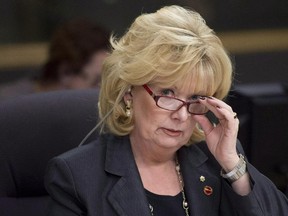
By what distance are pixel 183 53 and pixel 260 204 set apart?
468mm

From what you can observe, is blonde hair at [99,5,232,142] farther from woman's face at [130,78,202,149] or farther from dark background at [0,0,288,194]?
dark background at [0,0,288,194]

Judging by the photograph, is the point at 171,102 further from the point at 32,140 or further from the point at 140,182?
the point at 32,140

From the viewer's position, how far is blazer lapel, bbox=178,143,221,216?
8.96ft

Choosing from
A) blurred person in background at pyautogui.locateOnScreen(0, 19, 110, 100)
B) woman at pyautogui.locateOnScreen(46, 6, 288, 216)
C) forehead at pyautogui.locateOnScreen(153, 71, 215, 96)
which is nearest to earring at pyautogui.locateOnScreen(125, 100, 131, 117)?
woman at pyautogui.locateOnScreen(46, 6, 288, 216)

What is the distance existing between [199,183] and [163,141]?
189 mm

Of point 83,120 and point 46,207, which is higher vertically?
point 83,120

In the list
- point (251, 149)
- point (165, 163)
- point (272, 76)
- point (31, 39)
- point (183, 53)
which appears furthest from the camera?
point (272, 76)

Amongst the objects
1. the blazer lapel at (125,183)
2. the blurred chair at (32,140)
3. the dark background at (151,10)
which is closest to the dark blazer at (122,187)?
the blazer lapel at (125,183)

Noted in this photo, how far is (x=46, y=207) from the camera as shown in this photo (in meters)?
2.96

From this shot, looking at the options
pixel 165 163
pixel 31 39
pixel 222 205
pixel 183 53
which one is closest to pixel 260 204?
pixel 222 205

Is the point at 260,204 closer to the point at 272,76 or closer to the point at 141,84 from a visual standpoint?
the point at 141,84

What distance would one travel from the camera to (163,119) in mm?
2650

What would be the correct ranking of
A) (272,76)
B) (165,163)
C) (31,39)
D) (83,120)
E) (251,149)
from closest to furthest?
(165,163)
(83,120)
(251,149)
(31,39)
(272,76)

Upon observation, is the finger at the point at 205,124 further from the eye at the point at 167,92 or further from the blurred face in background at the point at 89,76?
the blurred face in background at the point at 89,76
